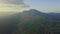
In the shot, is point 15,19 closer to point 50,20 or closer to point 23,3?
point 23,3

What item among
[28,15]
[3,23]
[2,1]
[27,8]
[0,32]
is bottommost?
[0,32]

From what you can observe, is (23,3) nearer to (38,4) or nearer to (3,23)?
(38,4)

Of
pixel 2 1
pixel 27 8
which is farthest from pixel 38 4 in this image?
pixel 2 1

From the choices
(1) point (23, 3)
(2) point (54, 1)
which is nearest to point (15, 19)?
(1) point (23, 3)

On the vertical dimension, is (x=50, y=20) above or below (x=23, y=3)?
below

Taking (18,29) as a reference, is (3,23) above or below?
above

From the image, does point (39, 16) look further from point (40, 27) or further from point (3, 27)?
point (3, 27)

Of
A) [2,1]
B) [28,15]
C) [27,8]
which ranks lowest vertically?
[28,15]
